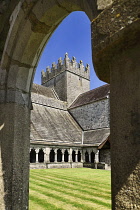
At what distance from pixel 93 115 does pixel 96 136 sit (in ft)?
10.1

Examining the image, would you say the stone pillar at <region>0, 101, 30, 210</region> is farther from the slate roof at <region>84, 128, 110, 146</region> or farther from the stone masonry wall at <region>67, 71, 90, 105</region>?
the stone masonry wall at <region>67, 71, 90, 105</region>

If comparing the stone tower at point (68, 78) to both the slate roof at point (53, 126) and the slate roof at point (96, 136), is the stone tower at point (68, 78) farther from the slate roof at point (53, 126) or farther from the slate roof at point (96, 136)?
the slate roof at point (96, 136)

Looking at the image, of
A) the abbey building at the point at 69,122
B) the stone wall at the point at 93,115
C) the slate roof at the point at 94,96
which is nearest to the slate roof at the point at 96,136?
the abbey building at the point at 69,122

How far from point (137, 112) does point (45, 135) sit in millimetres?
17877

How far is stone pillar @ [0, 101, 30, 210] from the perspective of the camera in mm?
2165

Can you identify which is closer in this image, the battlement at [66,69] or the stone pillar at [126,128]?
the stone pillar at [126,128]

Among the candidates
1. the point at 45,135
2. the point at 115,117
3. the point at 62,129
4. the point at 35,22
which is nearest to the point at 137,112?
the point at 115,117

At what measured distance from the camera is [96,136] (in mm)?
20359

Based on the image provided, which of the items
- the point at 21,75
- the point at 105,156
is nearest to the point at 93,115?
the point at 105,156

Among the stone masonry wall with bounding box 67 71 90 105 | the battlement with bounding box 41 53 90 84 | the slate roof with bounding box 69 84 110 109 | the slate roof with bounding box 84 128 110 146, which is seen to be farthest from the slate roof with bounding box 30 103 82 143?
the battlement with bounding box 41 53 90 84

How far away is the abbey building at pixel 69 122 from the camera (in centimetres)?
1805

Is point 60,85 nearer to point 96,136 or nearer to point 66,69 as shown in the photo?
point 66,69

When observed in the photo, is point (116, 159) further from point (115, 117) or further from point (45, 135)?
point (45, 135)

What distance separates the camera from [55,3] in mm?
1878
